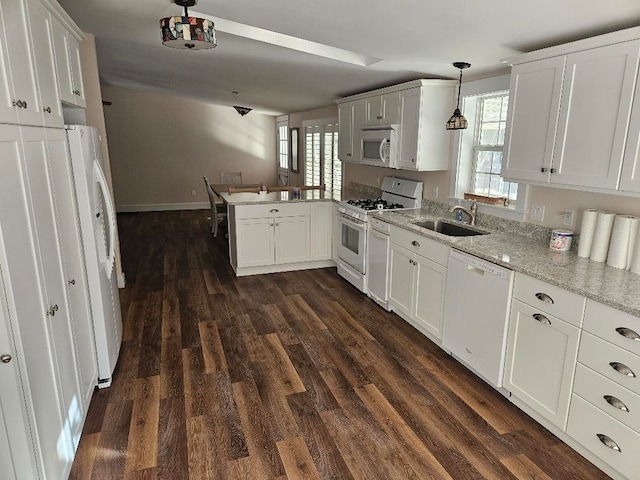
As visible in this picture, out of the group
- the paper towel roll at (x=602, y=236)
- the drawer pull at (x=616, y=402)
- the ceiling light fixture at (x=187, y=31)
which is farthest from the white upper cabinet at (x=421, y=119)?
the drawer pull at (x=616, y=402)

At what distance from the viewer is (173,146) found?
8.85 m

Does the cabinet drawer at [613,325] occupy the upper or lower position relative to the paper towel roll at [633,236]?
lower

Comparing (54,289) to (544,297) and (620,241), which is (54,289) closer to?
(544,297)

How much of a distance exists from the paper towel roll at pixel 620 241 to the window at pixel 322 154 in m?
4.03

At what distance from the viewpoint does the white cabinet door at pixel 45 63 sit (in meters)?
1.85

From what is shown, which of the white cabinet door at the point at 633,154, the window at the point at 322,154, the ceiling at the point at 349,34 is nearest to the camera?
the white cabinet door at the point at 633,154

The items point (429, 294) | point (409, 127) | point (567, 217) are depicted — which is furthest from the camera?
point (409, 127)

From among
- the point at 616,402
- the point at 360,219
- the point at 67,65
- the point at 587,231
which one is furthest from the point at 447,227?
the point at 67,65

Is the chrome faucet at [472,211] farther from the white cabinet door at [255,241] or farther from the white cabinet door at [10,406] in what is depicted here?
the white cabinet door at [10,406]

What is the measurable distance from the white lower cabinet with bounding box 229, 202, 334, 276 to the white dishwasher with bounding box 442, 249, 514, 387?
89.4 inches

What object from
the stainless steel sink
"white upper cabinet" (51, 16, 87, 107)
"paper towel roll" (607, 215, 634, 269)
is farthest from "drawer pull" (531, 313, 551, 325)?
"white upper cabinet" (51, 16, 87, 107)

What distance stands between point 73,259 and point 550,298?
8.44 ft

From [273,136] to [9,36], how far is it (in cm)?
821

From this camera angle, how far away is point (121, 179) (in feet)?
28.3
